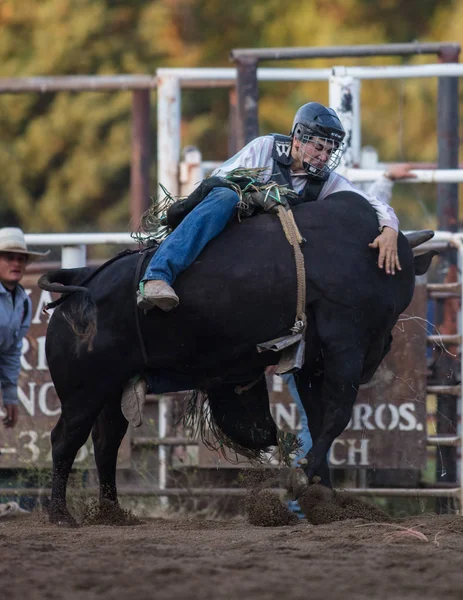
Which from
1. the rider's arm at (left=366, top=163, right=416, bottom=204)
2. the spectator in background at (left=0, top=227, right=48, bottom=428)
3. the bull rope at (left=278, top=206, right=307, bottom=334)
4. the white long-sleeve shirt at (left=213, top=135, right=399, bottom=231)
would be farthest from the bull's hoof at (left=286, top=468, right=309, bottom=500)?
the rider's arm at (left=366, top=163, right=416, bottom=204)

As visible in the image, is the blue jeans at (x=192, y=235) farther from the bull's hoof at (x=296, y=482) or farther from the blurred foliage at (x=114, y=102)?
the blurred foliage at (x=114, y=102)

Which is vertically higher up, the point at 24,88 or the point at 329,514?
the point at 24,88

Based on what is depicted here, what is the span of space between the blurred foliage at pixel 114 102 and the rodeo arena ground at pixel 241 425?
13724mm

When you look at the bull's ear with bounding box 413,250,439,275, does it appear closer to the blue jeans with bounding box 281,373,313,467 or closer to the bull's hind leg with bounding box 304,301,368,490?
the bull's hind leg with bounding box 304,301,368,490

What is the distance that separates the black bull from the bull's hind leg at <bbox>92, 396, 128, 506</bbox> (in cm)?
18

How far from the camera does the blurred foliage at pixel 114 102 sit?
2233cm

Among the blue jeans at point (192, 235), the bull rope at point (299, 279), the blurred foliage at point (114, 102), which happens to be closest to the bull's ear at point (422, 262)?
the bull rope at point (299, 279)

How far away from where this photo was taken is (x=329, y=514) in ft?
18.3

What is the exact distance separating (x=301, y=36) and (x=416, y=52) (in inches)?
619

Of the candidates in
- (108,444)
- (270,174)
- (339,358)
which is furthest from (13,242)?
(339,358)

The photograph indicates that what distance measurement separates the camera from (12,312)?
21.6 ft

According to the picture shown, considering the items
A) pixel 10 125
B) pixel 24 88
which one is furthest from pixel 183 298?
pixel 10 125

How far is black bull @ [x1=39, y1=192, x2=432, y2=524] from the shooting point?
567 centimetres

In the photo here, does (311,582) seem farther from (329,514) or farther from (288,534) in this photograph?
(329,514)
